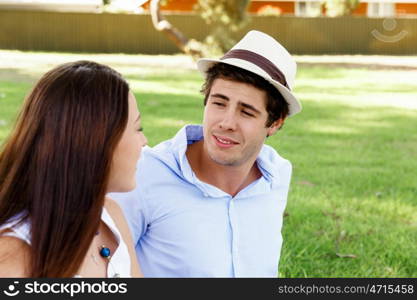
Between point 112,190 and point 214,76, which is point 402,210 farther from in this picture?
point 112,190

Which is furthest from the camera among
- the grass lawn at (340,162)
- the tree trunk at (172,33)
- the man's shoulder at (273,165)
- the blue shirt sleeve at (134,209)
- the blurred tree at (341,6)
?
the blurred tree at (341,6)

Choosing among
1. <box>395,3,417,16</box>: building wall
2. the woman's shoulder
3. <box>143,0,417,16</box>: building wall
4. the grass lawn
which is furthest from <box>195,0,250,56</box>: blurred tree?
the woman's shoulder

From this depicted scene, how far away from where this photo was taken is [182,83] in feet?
49.6

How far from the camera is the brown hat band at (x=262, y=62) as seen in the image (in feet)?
10.1

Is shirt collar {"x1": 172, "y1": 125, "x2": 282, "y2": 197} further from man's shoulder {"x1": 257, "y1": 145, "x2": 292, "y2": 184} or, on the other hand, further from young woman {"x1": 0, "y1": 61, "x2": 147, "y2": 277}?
young woman {"x1": 0, "y1": 61, "x2": 147, "y2": 277}

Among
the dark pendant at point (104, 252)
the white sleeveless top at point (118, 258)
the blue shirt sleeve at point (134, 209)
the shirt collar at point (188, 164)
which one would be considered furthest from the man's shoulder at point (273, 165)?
the dark pendant at point (104, 252)

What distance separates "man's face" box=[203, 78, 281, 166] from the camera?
3047mm

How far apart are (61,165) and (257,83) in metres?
1.29

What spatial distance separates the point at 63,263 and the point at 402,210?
4.12 meters

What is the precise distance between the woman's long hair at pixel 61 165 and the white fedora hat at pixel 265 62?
1.06m

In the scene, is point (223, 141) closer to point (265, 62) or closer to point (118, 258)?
point (265, 62)

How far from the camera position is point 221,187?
3.13 metres

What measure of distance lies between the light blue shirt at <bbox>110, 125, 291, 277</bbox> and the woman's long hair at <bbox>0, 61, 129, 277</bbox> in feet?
2.90

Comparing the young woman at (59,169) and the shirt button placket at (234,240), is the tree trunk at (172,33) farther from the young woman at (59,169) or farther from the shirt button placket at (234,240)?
the young woman at (59,169)
